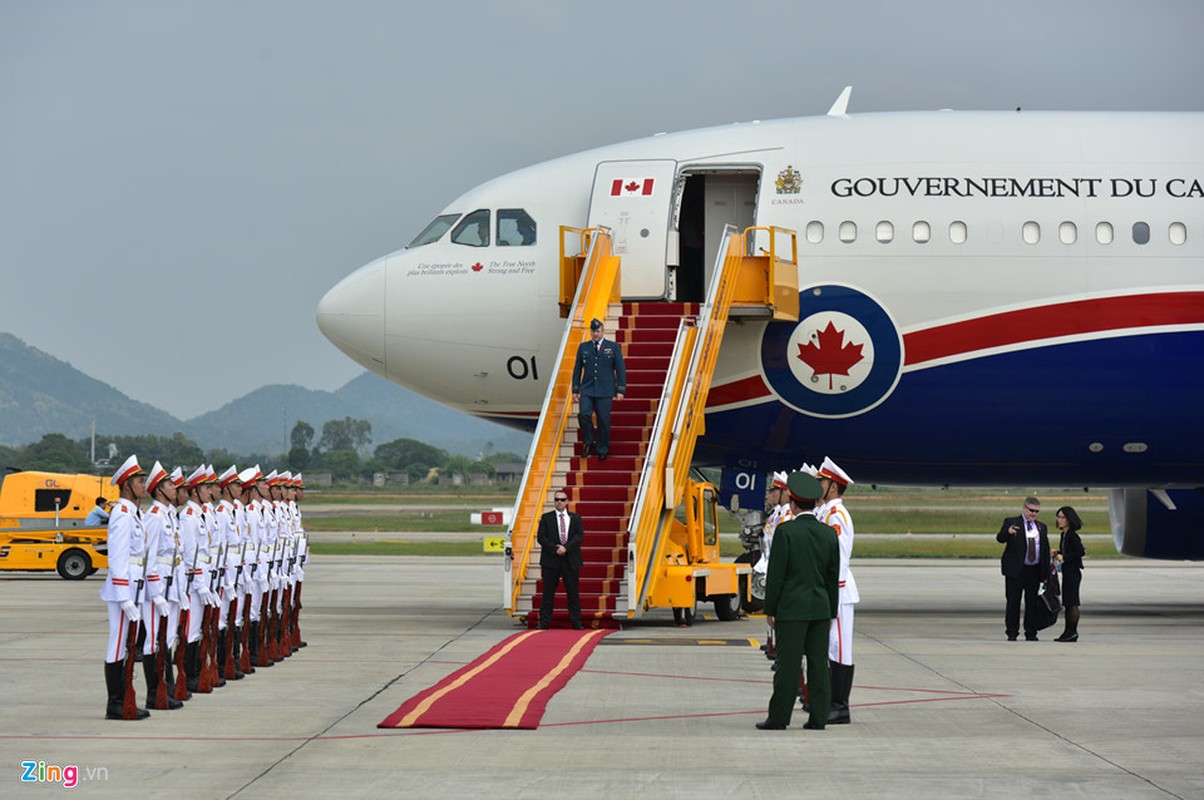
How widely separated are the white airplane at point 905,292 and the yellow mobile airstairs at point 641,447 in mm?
491

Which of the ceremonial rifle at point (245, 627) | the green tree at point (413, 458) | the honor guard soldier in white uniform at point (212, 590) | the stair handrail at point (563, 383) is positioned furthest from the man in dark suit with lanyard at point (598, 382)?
the green tree at point (413, 458)

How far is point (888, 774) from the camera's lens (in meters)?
10.4

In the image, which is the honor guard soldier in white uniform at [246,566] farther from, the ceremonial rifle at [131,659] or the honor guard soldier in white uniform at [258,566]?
the ceremonial rifle at [131,659]

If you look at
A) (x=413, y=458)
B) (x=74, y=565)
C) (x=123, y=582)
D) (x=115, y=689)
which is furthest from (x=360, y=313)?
(x=413, y=458)

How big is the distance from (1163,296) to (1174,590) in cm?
1328

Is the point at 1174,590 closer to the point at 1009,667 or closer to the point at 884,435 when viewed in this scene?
the point at 884,435

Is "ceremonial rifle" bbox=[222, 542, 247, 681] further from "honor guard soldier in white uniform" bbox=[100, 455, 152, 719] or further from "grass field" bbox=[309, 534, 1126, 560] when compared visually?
"grass field" bbox=[309, 534, 1126, 560]

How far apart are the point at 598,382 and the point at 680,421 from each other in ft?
3.97

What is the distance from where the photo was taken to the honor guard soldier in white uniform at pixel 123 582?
12852 millimetres

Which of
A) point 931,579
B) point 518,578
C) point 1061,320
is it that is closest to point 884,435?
point 1061,320

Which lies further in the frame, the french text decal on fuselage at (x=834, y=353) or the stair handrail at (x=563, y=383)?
the french text decal on fuselage at (x=834, y=353)

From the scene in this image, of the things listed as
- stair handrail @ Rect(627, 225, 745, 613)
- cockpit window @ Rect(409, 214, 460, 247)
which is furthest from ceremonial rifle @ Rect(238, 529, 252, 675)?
cockpit window @ Rect(409, 214, 460, 247)

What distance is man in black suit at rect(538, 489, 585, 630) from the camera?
798 inches

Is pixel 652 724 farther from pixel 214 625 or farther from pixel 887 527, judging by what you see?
pixel 887 527
